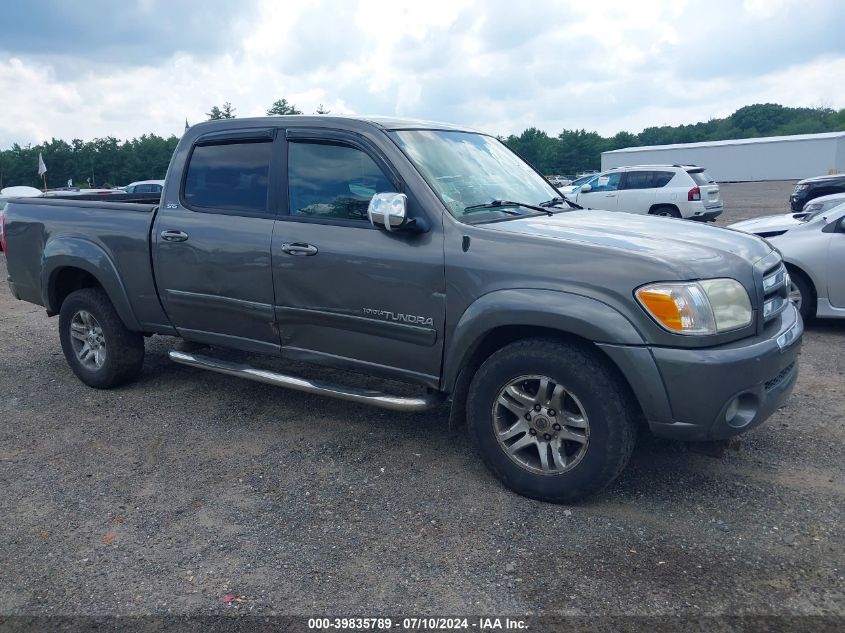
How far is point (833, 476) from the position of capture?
3951mm

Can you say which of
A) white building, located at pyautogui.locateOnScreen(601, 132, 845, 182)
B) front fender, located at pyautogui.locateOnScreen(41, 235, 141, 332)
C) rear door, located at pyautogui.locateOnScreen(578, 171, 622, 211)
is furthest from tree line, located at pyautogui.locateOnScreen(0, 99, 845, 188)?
front fender, located at pyautogui.locateOnScreen(41, 235, 141, 332)

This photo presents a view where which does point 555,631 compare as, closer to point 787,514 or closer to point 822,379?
point 787,514

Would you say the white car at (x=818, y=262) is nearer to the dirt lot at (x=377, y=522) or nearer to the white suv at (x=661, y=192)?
the dirt lot at (x=377, y=522)

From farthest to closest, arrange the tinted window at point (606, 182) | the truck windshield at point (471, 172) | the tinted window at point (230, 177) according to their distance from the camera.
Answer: the tinted window at point (606, 182), the tinted window at point (230, 177), the truck windshield at point (471, 172)

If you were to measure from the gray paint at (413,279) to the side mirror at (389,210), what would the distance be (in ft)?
0.51

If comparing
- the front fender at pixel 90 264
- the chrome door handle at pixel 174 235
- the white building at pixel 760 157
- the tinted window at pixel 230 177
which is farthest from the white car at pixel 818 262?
the white building at pixel 760 157

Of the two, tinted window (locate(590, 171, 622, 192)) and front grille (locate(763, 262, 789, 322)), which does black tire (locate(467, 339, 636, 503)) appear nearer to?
front grille (locate(763, 262, 789, 322))

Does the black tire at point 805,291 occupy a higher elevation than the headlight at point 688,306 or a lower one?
lower

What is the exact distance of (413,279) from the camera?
155 inches

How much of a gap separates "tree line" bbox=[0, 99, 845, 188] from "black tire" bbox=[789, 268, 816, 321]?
36.6m

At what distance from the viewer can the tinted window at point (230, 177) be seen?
4.67m

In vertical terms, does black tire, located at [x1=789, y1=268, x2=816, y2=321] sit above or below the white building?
below

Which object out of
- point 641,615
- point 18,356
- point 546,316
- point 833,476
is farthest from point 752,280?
point 18,356

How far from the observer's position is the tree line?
212 feet
